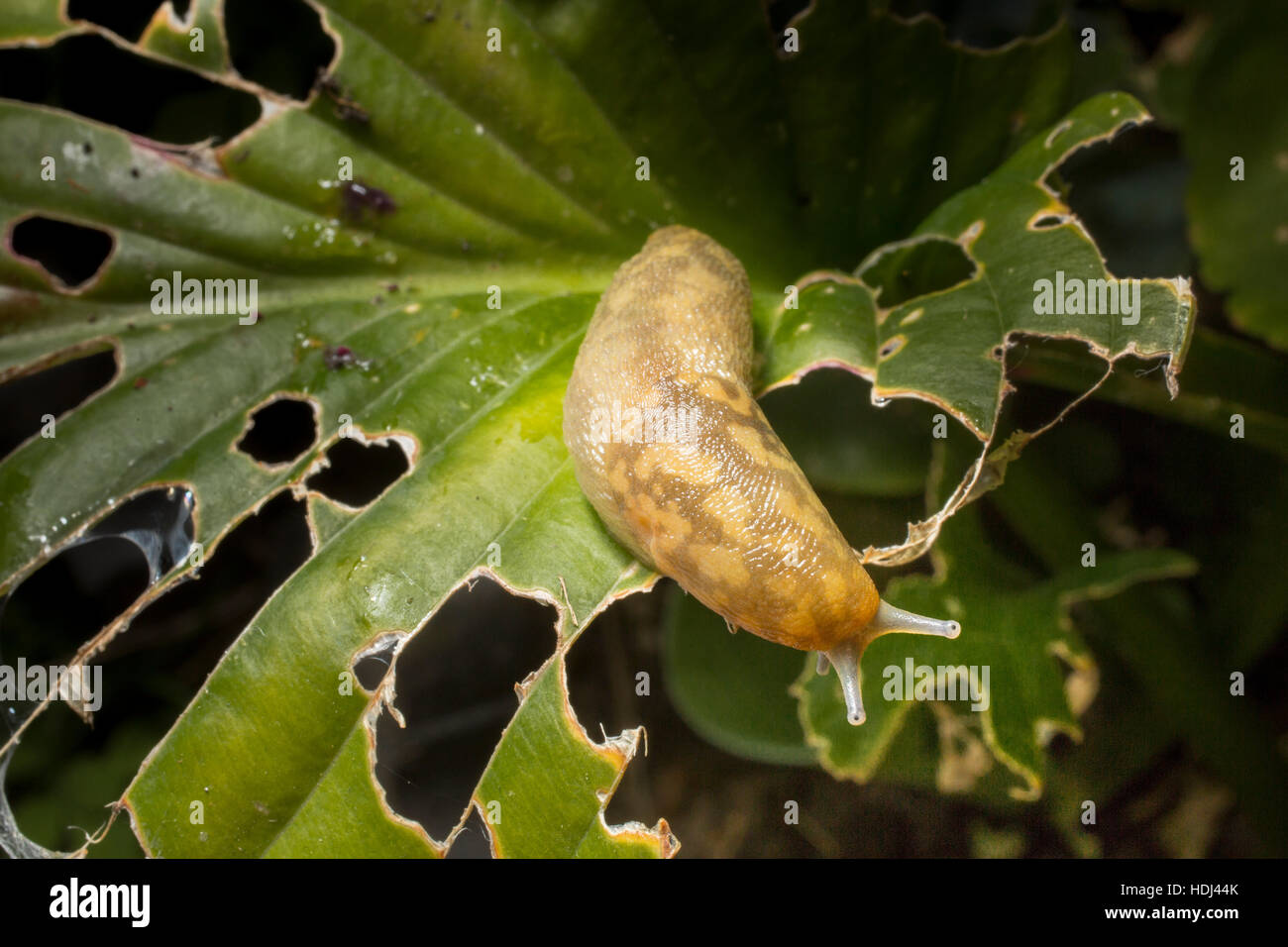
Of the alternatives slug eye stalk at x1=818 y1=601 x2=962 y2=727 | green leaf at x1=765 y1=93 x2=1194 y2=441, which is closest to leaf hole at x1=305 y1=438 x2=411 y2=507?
green leaf at x1=765 y1=93 x2=1194 y2=441

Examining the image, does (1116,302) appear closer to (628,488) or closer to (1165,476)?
(628,488)

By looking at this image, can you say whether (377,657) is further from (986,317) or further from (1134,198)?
(1134,198)

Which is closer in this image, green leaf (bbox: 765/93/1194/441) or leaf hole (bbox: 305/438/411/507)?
green leaf (bbox: 765/93/1194/441)

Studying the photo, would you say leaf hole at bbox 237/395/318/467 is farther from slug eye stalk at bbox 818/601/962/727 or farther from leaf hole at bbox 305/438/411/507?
slug eye stalk at bbox 818/601/962/727

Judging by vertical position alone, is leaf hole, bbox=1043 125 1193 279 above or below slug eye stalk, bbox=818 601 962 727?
above

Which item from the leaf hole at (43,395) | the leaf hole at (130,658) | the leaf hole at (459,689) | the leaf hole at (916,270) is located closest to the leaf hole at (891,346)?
the leaf hole at (916,270)

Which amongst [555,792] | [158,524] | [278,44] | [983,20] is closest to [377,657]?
[555,792]

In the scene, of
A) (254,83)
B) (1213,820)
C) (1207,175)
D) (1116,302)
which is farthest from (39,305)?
(1213,820)
